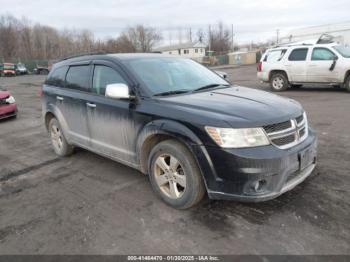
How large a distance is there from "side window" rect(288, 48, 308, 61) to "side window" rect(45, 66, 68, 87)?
974 centimetres

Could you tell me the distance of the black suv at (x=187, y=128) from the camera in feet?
9.51

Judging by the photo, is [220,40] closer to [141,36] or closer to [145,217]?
[141,36]

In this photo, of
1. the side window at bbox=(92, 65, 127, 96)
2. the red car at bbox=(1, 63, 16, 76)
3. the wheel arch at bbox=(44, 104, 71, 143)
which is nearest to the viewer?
the side window at bbox=(92, 65, 127, 96)

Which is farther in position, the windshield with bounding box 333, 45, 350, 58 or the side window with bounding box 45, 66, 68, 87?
the windshield with bounding box 333, 45, 350, 58

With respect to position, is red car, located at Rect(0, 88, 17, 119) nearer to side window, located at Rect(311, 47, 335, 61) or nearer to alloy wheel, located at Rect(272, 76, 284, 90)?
alloy wheel, located at Rect(272, 76, 284, 90)

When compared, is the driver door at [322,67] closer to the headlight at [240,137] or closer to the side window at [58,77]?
the side window at [58,77]

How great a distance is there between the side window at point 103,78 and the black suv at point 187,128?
1 centimetres

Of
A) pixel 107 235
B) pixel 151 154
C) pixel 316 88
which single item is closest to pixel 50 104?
pixel 151 154

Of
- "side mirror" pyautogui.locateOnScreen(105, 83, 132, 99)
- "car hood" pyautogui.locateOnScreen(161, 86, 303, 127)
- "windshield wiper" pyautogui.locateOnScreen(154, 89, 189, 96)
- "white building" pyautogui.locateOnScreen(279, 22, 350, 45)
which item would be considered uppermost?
"white building" pyautogui.locateOnScreen(279, 22, 350, 45)

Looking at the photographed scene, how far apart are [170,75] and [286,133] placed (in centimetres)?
177

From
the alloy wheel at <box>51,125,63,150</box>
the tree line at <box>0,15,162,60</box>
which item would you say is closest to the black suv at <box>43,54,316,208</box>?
the alloy wheel at <box>51,125,63,150</box>

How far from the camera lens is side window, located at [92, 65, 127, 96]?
404 cm

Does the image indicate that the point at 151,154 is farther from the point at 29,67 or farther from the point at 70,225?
the point at 29,67

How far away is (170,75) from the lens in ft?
13.5
